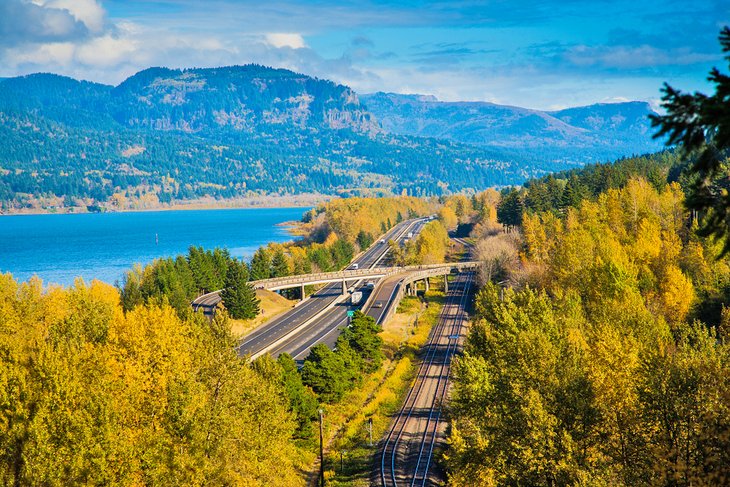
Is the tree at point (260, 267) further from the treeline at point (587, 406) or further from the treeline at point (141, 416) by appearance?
the treeline at point (141, 416)

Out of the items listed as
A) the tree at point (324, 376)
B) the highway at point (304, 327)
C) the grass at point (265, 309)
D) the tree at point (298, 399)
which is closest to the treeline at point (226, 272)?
the grass at point (265, 309)

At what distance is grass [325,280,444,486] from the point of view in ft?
150

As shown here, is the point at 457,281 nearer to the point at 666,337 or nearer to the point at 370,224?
the point at 370,224

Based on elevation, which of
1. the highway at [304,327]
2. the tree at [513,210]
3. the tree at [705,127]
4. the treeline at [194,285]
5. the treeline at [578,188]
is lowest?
the highway at [304,327]

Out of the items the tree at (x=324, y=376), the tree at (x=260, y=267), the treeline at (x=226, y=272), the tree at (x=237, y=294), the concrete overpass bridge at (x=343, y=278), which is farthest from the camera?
the tree at (x=260, y=267)

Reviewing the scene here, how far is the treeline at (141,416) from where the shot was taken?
85.8ft

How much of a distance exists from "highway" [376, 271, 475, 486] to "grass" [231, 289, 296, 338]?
80.1ft

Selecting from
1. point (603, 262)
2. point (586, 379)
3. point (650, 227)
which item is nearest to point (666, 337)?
point (603, 262)

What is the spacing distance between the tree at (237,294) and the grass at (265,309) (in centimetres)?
124

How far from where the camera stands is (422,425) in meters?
52.8

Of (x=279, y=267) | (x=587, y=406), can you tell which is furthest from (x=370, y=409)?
(x=279, y=267)

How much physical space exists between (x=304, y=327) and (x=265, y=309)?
504 inches

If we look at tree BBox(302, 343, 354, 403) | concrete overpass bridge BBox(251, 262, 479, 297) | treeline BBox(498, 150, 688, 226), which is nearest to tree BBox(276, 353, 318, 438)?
tree BBox(302, 343, 354, 403)

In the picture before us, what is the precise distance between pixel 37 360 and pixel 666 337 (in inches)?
1617
